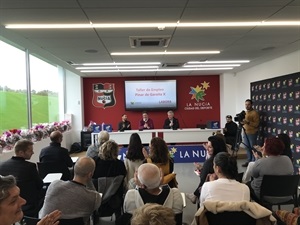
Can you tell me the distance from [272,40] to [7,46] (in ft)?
16.8

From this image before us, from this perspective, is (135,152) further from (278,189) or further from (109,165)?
(278,189)

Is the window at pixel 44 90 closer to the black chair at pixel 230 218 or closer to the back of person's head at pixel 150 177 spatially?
the back of person's head at pixel 150 177

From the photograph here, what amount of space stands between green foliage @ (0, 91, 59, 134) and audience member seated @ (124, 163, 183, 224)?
4123mm

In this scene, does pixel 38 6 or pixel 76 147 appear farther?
pixel 76 147

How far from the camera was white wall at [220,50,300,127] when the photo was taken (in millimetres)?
6426

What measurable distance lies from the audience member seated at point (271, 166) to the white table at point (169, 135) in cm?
426

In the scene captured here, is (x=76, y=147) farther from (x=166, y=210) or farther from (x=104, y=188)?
(x=166, y=210)

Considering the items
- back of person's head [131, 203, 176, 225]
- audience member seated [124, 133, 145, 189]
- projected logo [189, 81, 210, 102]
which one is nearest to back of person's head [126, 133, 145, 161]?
audience member seated [124, 133, 145, 189]

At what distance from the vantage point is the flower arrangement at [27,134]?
187 inches

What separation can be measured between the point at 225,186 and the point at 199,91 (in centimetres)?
845

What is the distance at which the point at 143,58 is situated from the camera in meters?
6.48

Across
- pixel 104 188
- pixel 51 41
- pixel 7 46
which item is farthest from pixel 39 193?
pixel 7 46

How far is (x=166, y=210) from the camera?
1.32 metres

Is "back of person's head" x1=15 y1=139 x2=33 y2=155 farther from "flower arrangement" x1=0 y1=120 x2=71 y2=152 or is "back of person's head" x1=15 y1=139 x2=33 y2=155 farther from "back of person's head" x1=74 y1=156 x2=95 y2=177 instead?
"flower arrangement" x1=0 y1=120 x2=71 y2=152
